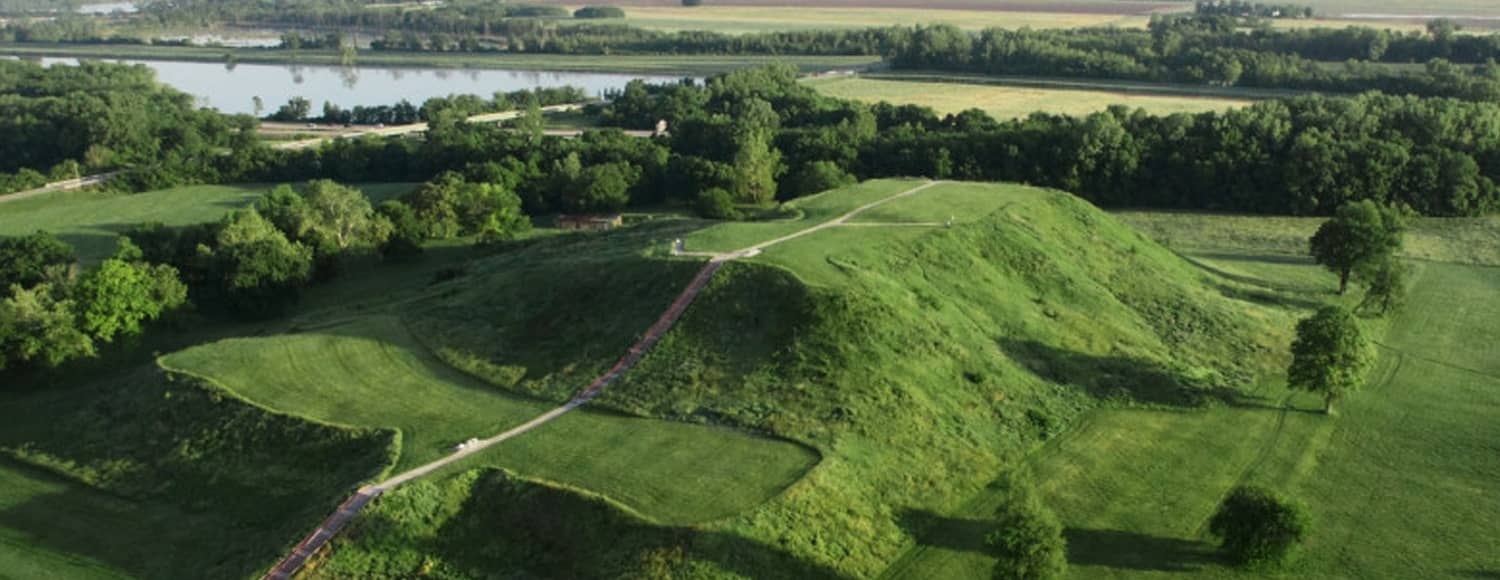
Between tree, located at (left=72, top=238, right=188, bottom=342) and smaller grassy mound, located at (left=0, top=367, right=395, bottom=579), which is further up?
tree, located at (left=72, top=238, right=188, bottom=342)

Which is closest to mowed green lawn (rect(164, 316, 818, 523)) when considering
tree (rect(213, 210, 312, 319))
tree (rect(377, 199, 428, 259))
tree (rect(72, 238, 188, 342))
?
tree (rect(72, 238, 188, 342))

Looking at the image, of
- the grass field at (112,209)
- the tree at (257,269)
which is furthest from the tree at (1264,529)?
the grass field at (112,209)

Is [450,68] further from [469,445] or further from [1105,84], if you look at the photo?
[469,445]

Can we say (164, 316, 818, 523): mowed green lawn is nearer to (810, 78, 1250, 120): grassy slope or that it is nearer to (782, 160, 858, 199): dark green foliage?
(782, 160, 858, 199): dark green foliage

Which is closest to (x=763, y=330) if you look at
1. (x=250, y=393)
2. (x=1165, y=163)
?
(x=250, y=393)

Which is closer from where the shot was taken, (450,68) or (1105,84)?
(1105,84)

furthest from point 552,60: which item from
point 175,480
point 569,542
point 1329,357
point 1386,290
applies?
point 569,542

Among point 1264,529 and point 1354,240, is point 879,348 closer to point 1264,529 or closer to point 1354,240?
point 1264,529
